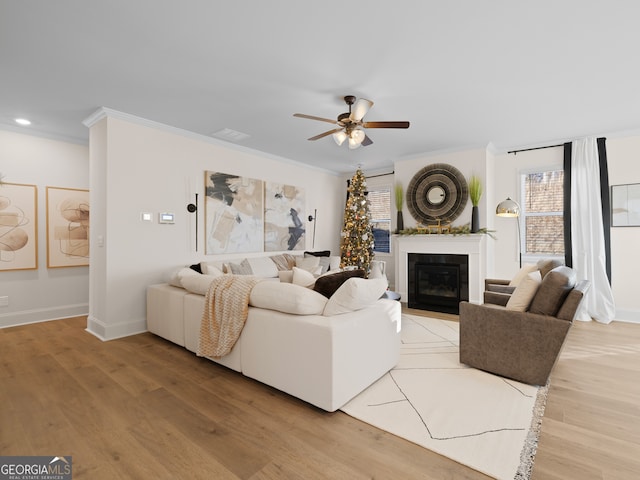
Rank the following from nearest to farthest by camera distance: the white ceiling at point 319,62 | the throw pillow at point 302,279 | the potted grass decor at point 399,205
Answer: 1. the white ceiling at point 319,62
2. the throw pillow at point 302,279
3. the potted grass decor at point 399,205

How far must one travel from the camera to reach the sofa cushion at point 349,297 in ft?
7.82

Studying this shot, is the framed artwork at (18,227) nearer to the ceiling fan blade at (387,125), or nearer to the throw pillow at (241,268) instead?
the throw pillow at (241,268)

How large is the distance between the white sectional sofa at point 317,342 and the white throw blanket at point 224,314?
7 cm

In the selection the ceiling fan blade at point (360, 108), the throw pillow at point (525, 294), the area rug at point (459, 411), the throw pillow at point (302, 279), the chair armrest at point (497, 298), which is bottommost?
the area rug at point (459, 411)

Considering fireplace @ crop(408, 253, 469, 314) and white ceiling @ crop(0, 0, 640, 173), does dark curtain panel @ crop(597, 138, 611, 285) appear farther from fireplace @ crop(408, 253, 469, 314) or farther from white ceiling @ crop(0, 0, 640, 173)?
fireplace @ crop(408, 253, 469, 314)

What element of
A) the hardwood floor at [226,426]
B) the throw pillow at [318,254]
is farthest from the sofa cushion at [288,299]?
the throw pillow at [318,254]

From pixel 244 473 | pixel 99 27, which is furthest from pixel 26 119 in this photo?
pixel 244 473

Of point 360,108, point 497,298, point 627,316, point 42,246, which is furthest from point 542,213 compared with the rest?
point 42,246

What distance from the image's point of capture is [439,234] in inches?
215

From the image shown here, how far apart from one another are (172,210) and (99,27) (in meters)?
2.42

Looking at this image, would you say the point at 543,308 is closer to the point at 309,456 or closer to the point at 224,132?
the point at 309,456

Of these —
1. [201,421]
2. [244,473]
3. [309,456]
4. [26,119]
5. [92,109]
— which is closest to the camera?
[244,473]

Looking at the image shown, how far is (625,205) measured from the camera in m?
4.60

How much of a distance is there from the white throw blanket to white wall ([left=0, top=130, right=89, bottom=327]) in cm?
321
